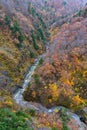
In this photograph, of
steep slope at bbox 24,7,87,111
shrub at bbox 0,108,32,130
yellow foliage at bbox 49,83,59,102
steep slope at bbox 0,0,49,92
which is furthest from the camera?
steep slope at bbox 0,0,49,92

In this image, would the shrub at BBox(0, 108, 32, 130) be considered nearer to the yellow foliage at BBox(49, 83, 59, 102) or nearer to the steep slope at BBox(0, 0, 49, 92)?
the yellow foliage at BBox(49, 83, 59, 102)

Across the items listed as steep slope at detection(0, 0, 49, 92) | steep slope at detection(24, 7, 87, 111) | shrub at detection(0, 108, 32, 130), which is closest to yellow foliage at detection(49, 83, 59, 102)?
steep slope at detection(24, 7, 87, 111)

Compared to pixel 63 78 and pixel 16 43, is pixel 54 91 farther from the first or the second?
pixel 16 43

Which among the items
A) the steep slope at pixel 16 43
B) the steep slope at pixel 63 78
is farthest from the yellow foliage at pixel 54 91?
the steep slope at pixel 16 43

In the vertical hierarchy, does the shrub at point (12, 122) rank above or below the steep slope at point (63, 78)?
above

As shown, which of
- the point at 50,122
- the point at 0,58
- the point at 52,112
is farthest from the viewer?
the point at 0,58

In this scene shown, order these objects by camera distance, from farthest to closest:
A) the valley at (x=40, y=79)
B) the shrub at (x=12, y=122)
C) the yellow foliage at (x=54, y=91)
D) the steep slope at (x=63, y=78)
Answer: the yellow foliage at (x=54, y=91)
the steep slope at (x=63, y=78)
the valley at (x=40, y=79)
the shrub at (x=12, y=122)

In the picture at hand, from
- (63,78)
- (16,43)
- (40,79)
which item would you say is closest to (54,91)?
(40,79)

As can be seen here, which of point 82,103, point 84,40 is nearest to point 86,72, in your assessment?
point 82,103

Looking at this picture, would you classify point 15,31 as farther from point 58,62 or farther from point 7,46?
point 58,62

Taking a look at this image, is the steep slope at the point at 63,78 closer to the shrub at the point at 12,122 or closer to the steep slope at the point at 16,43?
the steep slope at the point at 16,43

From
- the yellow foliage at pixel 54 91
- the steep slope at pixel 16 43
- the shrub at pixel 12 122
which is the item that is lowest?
the yellow foliage at pixel 54 91
